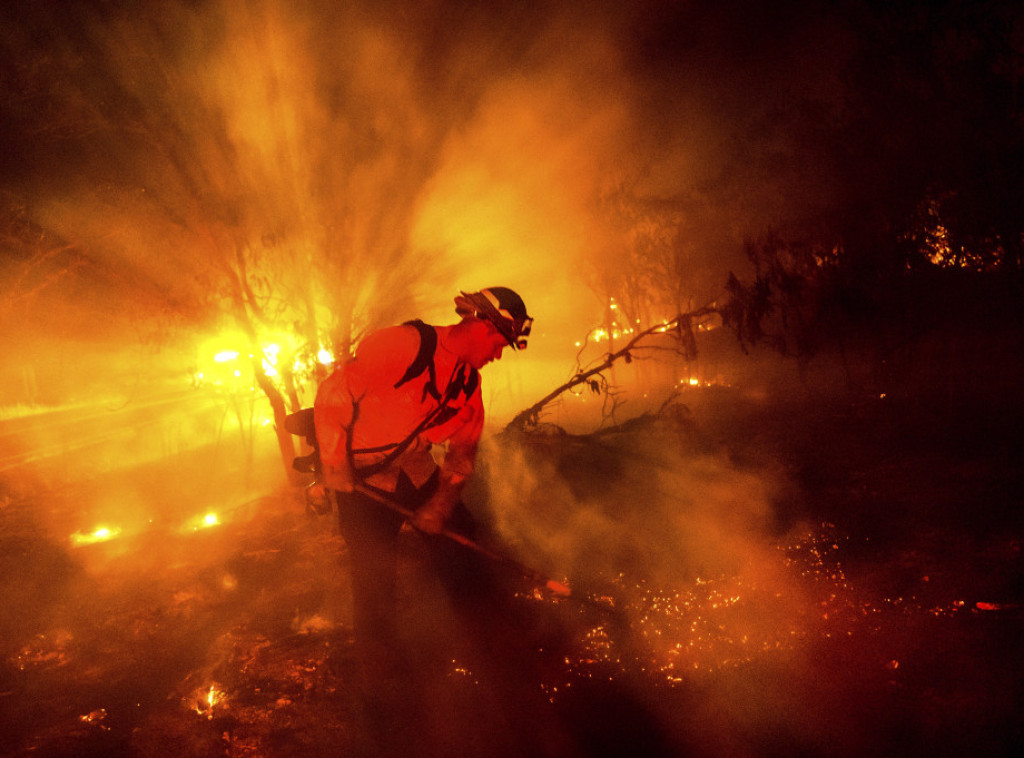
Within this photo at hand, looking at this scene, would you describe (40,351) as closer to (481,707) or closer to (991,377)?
(481,707)

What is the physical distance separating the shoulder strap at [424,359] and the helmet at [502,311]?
21 centimetres

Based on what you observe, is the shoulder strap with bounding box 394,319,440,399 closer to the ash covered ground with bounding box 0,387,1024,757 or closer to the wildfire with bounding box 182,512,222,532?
the ash covered ground with bounding box 0,387,1024,757

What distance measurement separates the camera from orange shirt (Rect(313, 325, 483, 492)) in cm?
292

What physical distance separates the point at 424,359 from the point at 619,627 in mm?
2198

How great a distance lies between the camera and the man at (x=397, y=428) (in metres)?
2.95

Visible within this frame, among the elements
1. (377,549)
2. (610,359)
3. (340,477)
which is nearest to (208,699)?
(377,549)

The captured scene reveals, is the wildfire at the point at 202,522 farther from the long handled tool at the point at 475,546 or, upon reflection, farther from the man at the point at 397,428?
the long handled tool at the point at 475,546

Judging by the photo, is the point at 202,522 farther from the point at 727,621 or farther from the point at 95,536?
the point at 727,621

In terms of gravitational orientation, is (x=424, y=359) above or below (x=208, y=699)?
above

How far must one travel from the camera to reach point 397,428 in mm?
3123

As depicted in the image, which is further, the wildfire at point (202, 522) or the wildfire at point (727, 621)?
the wildfire at point (202, 522)

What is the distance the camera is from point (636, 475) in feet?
19.6

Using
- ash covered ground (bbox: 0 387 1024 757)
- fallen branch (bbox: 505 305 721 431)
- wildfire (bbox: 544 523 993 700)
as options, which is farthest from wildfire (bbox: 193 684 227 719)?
fallen branch (bbox: 505 305 721 431)

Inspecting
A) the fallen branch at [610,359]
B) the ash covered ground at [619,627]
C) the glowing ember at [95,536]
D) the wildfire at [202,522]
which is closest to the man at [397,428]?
the ash covered ground at [619,627]
